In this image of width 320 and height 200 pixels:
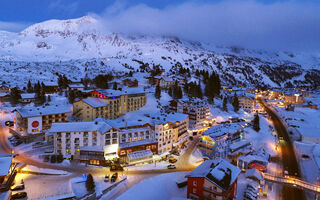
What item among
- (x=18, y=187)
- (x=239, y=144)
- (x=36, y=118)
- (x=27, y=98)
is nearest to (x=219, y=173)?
(x=239, y=144)

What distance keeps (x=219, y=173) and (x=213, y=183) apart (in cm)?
289

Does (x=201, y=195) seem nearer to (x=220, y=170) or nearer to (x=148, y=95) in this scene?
(x=220, y=170)

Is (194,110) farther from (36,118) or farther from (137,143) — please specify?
(36,118)

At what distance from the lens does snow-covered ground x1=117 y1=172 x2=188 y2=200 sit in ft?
133

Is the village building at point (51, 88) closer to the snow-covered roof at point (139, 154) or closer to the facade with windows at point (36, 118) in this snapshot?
the facade with windows at point (36, 118)

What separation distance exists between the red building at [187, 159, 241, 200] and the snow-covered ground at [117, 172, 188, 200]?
15.1 feet

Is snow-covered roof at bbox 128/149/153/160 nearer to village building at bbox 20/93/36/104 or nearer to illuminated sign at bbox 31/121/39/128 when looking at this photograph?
illuminated sign at bbox 31/121/39/128

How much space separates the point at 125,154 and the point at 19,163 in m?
25.9

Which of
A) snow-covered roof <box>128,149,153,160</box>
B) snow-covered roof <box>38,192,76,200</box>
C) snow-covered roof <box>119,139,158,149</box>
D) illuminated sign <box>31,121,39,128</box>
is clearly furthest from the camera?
illuminated sign <box>31,121,39,128</box>

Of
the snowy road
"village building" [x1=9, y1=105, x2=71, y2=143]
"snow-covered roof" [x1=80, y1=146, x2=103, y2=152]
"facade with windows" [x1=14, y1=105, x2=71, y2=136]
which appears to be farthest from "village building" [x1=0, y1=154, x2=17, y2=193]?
the snowy road

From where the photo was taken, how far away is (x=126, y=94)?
89.7 metres

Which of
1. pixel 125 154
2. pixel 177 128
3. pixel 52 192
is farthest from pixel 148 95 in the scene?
pixel 52 192

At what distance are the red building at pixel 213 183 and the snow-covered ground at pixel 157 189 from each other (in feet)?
15.1

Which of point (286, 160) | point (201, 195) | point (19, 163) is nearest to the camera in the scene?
point (201, 195)
